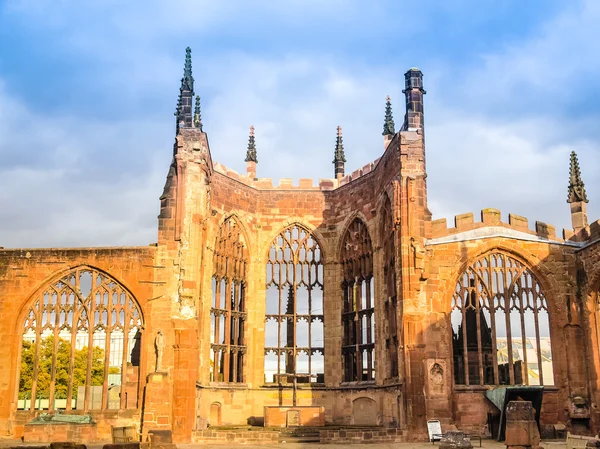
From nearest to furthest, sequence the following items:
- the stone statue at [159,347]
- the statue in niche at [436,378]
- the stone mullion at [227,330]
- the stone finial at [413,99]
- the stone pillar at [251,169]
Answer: the statue in niche at [436,378] < the stone statue at [159,347] < the stone finial at [413,99] < the stone mullion at [227,330] < the stone pillar at [251,169]

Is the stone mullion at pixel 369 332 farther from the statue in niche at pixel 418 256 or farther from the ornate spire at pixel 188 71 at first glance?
the ornate spire at pixel 188 71

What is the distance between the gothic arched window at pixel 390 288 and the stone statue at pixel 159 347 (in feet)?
30.0

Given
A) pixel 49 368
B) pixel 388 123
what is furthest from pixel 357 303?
pixel 49 368

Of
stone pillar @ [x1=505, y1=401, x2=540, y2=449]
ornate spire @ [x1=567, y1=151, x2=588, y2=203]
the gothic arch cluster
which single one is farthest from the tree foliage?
stone pillar @ [x1=505, y1=401, x2=540, y2=449]

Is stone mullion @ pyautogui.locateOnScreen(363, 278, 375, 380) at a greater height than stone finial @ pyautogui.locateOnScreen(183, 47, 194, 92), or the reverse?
stone finial @ pyautogui.locateOnScreen(183, 47, 194, 92)

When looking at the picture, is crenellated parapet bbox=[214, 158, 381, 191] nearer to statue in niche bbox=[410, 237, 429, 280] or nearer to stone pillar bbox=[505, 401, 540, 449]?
statue in niche bbox=[410, 237, 429, 280]

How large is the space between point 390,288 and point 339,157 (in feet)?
33.8

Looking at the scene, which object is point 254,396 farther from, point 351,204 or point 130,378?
point 351,204

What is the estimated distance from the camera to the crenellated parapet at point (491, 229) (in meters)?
28.4

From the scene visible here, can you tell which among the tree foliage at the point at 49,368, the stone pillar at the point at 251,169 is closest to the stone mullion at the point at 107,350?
the stone pillar at the point at 251,169

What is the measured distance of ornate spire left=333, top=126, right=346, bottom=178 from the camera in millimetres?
37731

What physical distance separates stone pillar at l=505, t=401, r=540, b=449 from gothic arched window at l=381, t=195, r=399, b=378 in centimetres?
1264

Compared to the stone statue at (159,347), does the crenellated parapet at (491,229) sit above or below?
above

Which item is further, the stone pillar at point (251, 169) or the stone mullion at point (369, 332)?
the stone pillar at point (251, 169)
